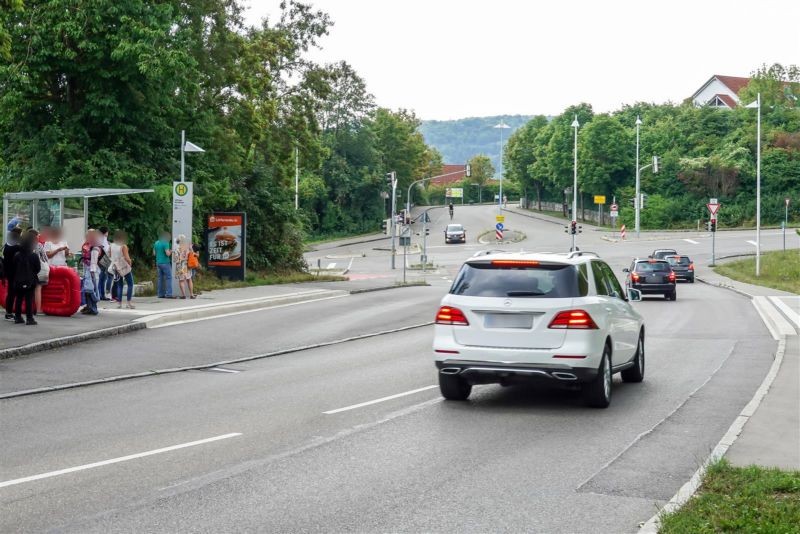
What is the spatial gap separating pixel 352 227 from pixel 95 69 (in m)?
75.9

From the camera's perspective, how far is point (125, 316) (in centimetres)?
2056

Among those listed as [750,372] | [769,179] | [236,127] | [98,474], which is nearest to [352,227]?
[769,179]

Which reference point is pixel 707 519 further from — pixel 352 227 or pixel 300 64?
pixel 352 227

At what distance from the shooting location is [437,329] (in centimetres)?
1128

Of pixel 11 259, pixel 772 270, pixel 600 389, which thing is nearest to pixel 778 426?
pixel 600 389

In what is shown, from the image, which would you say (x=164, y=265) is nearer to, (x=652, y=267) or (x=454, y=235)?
(x=652, y=267)

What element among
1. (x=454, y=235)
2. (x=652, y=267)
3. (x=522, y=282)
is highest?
(x=454, y=235)

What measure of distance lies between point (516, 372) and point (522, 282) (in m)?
1.04

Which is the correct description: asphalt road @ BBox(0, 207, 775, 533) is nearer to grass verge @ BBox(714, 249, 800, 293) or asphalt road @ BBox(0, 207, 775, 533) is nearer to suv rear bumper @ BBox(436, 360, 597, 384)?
suv rear bumper @ BBox(436, 360, 597, 384)

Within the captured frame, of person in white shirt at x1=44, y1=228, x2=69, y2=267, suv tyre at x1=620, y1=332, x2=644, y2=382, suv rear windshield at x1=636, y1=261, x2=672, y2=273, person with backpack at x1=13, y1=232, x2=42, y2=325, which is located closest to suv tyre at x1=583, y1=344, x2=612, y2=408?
suv tyre at x1=620, y1=332, x2=644, y2=382

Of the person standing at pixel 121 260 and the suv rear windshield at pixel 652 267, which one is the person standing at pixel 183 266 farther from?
the suv rear windshield at pixel 652 267

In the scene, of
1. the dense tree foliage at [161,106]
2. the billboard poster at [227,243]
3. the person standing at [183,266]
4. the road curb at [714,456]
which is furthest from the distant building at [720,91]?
the road curb at [714,456]

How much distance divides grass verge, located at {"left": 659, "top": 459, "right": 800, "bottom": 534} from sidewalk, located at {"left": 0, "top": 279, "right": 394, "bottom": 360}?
1127 cm

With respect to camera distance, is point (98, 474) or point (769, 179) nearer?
point (98, 474)
